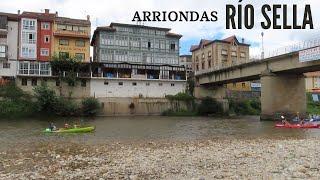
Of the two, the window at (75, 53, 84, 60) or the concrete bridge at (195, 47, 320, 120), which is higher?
the window at (75, 53, 84, 60)

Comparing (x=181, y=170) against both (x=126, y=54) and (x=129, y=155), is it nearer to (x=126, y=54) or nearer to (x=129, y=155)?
(x=129, y=155)

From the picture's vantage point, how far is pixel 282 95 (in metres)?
68.4

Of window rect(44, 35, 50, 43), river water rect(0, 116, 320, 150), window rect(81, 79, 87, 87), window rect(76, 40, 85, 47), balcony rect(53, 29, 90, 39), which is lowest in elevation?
river water rect(0, 116, 320, 150)

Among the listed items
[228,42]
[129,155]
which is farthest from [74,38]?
[129,155]

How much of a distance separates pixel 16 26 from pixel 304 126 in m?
62.9

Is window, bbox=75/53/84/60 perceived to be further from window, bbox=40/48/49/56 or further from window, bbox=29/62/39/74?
window, bbox=29/62/39/74

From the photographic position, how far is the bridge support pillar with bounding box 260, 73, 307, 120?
67875 mm

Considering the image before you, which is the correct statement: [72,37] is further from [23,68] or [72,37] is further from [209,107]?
[209,107]

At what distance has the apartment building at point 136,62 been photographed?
88500mm

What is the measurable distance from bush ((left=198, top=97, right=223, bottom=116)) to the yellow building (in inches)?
1126

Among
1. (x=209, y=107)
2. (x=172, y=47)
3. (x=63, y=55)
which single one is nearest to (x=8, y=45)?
(x=63, y=55)

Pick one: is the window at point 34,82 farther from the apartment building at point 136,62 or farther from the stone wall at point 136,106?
the stone wall at point 136,106

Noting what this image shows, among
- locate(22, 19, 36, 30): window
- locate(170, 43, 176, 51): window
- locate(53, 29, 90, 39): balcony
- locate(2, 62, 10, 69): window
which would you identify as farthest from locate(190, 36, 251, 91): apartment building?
locate(2, 62, 10, 69): window

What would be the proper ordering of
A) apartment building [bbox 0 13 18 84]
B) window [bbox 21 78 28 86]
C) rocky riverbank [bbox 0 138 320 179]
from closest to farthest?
rocky riverbank [bbox 0 138 320 179]
apartment building [bbox 0 13 18 84]
window [bbox 21 78 28 86]
